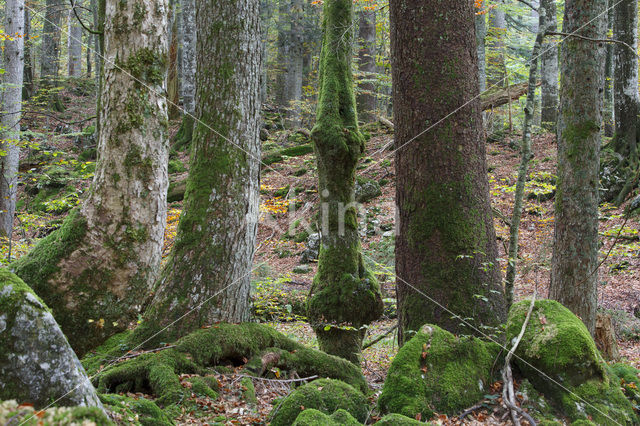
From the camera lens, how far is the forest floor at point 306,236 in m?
4.19

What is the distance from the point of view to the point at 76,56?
2841cm

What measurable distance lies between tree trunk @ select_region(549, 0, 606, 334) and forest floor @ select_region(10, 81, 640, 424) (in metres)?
0.89

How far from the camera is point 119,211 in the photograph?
5105 millimetres

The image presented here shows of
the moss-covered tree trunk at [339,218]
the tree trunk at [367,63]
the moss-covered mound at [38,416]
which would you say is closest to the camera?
the moss-covered mound at [38,416]

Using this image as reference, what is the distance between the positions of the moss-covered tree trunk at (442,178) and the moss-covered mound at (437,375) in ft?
2.72

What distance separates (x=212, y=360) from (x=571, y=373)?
2.88m

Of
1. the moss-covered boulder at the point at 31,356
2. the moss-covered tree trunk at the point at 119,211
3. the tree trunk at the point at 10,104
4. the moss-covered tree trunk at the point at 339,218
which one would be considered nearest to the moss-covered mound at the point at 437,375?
the moss-covered boulder at the point at 31,356

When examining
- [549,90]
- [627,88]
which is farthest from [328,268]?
[549,90]

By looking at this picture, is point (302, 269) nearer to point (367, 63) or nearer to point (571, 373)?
point (571, 373)

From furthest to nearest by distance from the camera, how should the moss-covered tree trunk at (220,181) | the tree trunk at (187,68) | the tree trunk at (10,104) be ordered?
the tree trunk at (187,68) < the tree trunk at (10,104) < the moss-covered tree trunk at (220,181)

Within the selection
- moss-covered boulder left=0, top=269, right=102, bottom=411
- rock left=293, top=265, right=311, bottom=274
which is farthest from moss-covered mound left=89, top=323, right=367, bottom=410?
rock left=293, top=265, right=311, bottom=274

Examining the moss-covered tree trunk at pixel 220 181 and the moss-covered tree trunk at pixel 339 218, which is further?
the moss-covered tree trunk at pixel 339 218

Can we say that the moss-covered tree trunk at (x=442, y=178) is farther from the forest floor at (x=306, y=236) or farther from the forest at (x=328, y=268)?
the forest floor at (x=306, y=236)

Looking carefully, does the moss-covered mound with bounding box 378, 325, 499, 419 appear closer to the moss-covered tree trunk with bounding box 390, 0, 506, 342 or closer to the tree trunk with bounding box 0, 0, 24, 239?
the moss-covered tree trunk with bounding box 390, 0, 506, 342
